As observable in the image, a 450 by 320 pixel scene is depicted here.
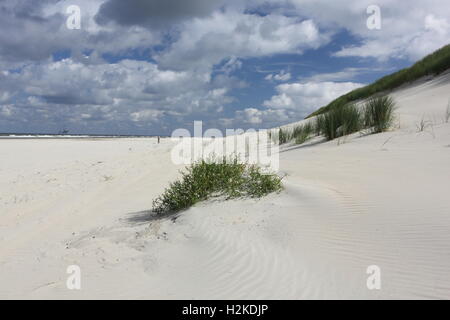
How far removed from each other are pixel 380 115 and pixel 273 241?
7196mm

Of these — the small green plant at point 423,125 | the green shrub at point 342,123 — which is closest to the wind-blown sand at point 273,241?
the small green plant at point 423,125

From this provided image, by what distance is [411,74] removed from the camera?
18.3 m

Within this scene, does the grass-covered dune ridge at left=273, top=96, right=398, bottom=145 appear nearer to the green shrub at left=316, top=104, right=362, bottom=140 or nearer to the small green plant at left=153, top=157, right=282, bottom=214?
the green shrub at left=316, top=104, right=362, bottom=140

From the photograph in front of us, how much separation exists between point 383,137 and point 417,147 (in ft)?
5.74

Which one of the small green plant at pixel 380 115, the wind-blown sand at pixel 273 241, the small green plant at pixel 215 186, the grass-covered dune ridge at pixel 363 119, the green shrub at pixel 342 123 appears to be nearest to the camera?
the wind-blown sand at pixel 273 241

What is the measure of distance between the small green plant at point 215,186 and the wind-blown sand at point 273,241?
0.87ft

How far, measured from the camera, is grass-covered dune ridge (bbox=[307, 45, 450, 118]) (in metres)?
16.4

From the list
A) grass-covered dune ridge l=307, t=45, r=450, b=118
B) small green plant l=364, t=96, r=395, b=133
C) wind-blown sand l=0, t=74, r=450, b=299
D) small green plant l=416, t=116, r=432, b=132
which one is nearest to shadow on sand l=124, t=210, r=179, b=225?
wind-blown sand l=0, t=74, r=450, b=299

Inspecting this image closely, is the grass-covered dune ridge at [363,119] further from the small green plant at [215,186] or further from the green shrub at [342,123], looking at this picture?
the small green plant at [215,186]

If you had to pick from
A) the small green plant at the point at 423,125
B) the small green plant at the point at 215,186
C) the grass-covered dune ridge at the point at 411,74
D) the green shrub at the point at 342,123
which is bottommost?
the small green plant at the point at 215,186

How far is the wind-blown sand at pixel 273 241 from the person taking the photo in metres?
2.64

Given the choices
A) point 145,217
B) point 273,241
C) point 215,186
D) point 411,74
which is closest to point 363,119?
point 215,186
